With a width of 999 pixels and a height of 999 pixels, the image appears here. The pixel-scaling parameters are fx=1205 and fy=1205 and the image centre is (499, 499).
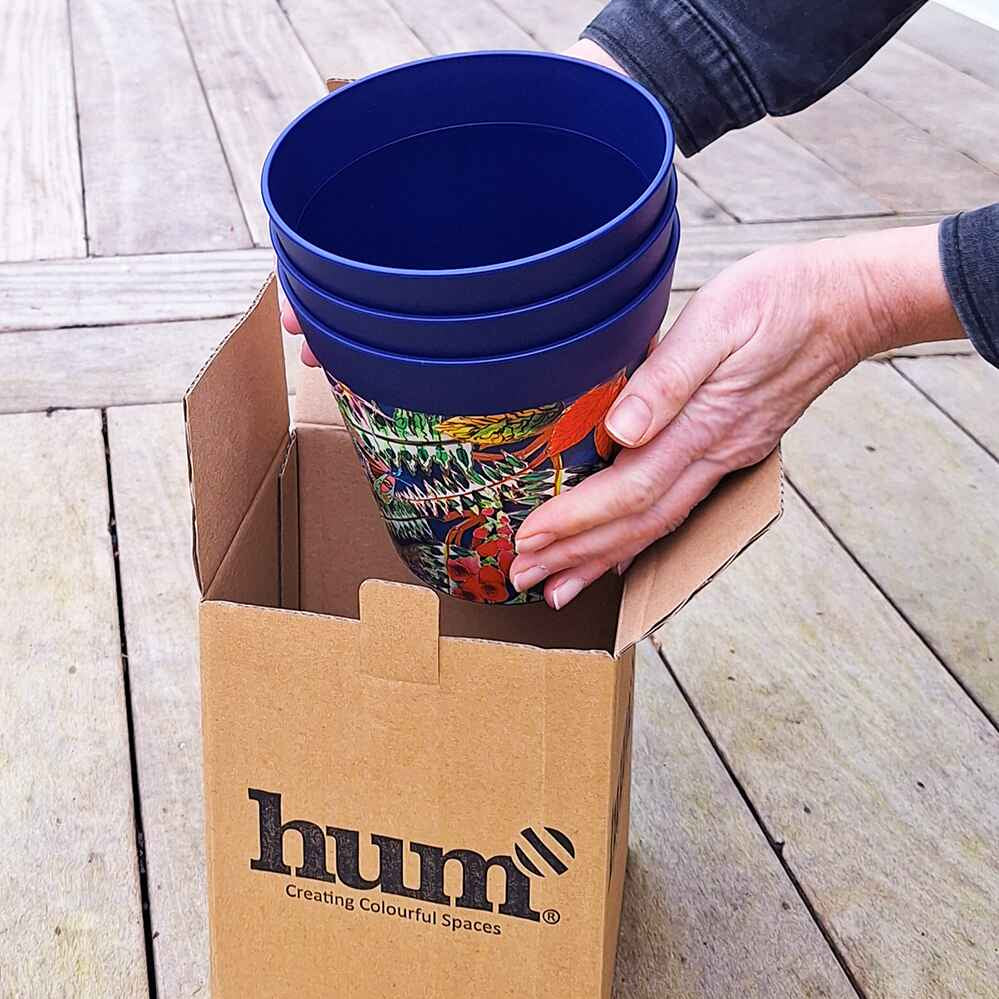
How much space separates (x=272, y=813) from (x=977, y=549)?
755 mm

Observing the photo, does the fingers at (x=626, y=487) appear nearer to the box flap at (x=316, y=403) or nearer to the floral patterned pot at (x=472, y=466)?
the floral patterned pot at (x=472, y=466)

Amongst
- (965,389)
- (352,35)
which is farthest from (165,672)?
(352,35)

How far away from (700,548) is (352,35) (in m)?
1.81

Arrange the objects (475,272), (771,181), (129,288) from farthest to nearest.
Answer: (771,181) → (129,288) → (475,272)

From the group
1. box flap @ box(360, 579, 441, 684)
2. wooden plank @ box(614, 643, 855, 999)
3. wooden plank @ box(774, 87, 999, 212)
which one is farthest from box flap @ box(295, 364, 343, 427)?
wooden plank @ box(774, 87, 999, 212)

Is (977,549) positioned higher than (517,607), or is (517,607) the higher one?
(517,607)

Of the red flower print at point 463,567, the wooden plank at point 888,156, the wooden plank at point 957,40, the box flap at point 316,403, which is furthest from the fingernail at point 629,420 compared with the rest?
the wooden plank at point 957,40

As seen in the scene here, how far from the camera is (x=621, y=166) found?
0.65 m

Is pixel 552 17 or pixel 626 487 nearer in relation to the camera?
pixel 626 487

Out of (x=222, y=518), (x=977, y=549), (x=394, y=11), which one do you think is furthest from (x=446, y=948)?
(x=394, y=11)

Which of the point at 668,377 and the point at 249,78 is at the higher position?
the point at 668,377

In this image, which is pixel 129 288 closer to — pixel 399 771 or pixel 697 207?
pixel 697 207

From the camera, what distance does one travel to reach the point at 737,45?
76cm

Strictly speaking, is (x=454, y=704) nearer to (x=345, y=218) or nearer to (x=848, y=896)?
(x=345, y=218)
